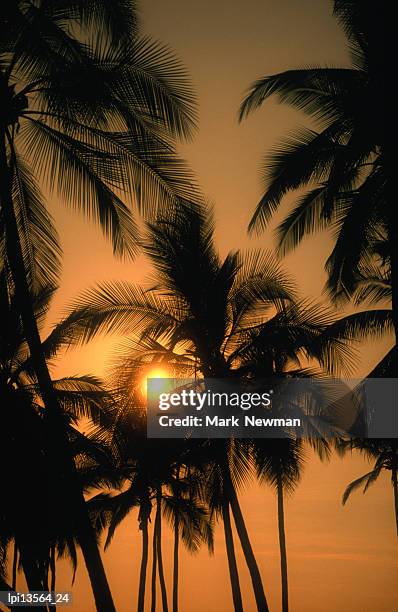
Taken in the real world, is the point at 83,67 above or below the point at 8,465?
above

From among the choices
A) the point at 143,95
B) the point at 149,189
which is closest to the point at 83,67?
the point at 143,95

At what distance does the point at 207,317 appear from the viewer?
18.5 meters

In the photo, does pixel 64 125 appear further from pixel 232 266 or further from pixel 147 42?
pixel 232 266

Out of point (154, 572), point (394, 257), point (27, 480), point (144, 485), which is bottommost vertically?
point (154, 572)

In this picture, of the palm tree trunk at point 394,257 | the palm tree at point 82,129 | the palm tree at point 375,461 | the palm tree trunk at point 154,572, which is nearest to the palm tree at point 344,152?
the palm tree trunk at point 394,257

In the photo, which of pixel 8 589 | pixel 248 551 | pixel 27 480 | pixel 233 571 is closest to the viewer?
pixel 8 589

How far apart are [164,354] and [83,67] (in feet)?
24.6

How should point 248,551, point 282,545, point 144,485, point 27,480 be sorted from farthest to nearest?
point 282,545 < point 144,485 < point 248,551 < point 27,480

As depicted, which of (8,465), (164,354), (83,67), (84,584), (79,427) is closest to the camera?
(83,67)

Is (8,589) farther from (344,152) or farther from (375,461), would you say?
(375,461)

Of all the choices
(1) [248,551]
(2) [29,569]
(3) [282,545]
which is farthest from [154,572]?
→ (2) [29,569]

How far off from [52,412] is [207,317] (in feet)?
21.6

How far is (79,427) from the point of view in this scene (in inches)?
808

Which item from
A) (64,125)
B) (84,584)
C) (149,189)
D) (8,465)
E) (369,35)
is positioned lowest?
(84,584)
